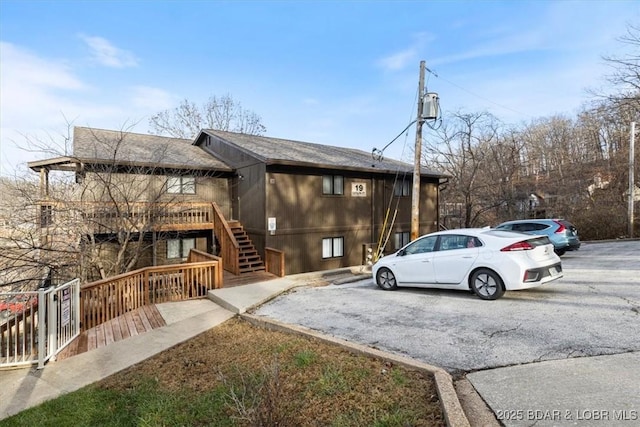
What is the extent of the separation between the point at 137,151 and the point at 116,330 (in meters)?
9.78

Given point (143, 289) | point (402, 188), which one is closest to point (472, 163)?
point (402, 188)

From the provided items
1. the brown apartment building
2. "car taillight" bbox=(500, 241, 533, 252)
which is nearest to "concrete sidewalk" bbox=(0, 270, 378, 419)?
the brown apartment building

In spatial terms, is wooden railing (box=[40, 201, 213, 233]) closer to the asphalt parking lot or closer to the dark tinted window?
the asphalt parking lot

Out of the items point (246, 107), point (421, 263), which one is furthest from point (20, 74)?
point (246, 107)

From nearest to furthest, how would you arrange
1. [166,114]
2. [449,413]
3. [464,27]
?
1. [449,413]
2. [464,27]
3. [166,114]

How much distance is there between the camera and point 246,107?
1425 inches

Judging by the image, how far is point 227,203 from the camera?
15.5 metres

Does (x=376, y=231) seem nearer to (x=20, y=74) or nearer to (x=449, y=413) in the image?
(x=449, y=413)

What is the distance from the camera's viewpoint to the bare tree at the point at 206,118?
107ft

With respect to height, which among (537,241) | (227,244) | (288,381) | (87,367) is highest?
(537,241)

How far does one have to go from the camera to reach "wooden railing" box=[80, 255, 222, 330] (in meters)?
7.25

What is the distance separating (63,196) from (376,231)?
39.6 ft

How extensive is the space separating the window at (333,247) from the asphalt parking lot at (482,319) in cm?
475

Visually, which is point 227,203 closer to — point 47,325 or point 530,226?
point 47,325
